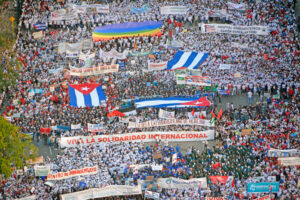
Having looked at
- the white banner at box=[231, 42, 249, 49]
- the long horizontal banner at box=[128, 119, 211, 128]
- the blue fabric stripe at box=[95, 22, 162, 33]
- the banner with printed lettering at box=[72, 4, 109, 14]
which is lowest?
the long horizontal banner at box=[128, 119, 211, 128]

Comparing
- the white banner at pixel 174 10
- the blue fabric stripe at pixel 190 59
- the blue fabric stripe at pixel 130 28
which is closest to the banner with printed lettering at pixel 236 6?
the white banner at pixel 174 10

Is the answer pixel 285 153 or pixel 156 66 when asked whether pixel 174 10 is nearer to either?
pixel 156 66

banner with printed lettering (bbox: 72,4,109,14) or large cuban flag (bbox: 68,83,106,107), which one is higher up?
banner with printed lettering (bbox: 72,4,109,14)

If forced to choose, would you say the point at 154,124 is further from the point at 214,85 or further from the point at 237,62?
the point at 237,62

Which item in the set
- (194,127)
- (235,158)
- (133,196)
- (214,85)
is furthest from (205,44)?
(133,196)

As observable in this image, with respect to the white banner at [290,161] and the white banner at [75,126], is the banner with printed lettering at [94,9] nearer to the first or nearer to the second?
the white banner at [75,126]

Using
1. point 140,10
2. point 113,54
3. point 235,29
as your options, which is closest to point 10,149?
point 113,54

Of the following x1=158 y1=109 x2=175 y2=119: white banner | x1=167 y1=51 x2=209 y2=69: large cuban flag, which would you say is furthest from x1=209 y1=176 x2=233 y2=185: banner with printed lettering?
x1=167 y1=51 x2=209 y2=69: large cuban flag

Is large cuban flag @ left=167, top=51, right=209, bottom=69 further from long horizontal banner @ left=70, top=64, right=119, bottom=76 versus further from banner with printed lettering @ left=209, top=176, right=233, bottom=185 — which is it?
banner with printed lettering @ left=209, top=176, right=233, bottom=185
